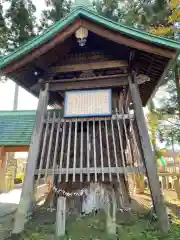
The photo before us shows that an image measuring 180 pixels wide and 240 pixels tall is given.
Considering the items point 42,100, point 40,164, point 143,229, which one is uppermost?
point 42,100

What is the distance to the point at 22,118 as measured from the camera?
10938mm

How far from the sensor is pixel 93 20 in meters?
4.82

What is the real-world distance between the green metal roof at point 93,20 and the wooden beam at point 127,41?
11 centimetres

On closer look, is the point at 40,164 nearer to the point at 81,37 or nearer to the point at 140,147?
the point at 140,147

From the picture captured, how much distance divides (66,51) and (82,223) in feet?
15.0

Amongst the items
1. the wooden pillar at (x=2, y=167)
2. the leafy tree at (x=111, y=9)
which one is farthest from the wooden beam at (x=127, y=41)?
the wooden pillar at (x=2, y=167)

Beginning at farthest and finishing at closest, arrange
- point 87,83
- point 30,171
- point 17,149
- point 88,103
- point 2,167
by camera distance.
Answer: point 2,167, point 17,149, point 87,83, point 88,103, point 30,171

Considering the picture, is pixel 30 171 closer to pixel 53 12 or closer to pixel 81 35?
pixel 81 35

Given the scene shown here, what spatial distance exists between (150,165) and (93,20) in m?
3.67

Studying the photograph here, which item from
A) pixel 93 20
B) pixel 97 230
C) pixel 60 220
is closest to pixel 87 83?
pixel 93 20

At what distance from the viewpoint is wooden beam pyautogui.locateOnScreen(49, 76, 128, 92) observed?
5.43m

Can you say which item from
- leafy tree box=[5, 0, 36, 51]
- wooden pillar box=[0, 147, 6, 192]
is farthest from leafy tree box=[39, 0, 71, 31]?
wooden pillar box=[0, 147, 6, 192]

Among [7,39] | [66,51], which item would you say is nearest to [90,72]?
[66,51]

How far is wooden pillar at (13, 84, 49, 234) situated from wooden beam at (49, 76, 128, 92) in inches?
13.2
